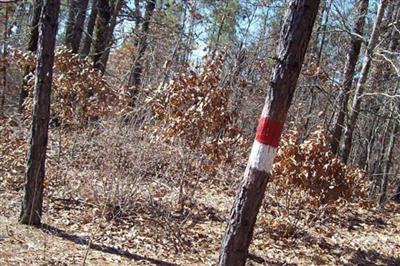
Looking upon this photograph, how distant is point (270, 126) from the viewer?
375cm

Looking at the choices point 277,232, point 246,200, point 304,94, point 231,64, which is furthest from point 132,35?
point 246,200

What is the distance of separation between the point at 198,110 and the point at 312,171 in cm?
196

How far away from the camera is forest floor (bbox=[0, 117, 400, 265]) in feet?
20.5

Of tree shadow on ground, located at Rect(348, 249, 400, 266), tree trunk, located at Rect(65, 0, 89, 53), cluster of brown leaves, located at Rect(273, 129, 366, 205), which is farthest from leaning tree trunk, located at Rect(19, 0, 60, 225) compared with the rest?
tree trunk, located at Rect(65, 0, 89, 53)

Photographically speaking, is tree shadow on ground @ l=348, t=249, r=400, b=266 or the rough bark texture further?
the rough bark texture

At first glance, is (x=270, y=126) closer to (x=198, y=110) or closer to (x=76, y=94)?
(x=198, y=110)

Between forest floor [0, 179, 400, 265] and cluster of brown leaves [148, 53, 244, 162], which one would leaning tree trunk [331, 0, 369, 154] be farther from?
cluster of brown leaves [148, 53, 244, 162]

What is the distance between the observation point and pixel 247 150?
378 inches

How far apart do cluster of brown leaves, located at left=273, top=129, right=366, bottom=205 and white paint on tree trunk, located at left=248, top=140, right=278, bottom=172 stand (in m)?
3.77

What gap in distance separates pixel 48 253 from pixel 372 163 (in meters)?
20.6

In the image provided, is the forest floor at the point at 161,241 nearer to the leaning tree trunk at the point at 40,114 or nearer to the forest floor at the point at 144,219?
the forest floor at the point at 144,219

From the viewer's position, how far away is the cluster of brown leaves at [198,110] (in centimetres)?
753

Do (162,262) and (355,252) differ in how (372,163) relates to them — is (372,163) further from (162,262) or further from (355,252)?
(162,262)

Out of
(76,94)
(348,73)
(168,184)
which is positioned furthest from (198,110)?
(348,73)
